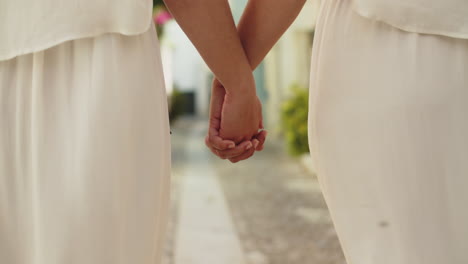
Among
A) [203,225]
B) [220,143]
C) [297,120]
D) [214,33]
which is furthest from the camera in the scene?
[297,120]

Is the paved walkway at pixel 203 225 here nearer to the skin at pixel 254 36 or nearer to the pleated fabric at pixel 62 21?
the skin at pixel 254 36

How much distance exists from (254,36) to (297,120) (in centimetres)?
518

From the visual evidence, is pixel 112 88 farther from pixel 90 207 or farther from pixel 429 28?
pixel 429 28

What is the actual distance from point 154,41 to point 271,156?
6445 mm

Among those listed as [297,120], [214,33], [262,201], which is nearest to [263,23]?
[214,33]

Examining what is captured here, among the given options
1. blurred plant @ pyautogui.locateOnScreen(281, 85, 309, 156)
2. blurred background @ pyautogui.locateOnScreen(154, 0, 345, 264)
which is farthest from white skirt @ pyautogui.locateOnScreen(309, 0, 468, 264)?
blurred plant @ pyautogui.locateOnScreen(281, 85, 309, 156)

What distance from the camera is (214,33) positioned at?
1.19 metres

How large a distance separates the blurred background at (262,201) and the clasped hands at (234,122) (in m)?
1.10

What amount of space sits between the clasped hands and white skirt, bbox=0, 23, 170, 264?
1.05ft

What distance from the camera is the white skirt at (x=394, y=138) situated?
1021 mm

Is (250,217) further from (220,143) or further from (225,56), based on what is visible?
(225,56)

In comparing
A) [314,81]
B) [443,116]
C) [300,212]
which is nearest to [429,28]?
[443,116]

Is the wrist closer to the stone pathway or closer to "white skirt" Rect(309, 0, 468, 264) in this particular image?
"white skirt" Rect(309, 0, 468, 264)

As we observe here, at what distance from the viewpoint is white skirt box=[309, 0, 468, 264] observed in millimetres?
1021
